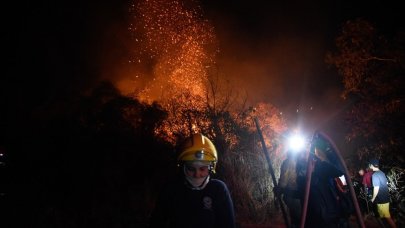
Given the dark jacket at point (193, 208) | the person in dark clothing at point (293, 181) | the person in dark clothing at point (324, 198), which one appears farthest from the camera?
the person in dark clothing at point (293, 181)

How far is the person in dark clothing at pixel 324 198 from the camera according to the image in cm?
383

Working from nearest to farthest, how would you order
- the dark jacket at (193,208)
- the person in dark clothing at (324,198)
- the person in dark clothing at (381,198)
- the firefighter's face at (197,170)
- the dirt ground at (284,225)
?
the dark jacket at (193,208), the firefighter's face at (197,170), the person in dark clothing at (324,198), the person in dark clothing at (381,198), the dirt ground at (284,225)

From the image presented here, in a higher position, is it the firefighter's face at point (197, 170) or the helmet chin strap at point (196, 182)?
the firefighter's face at point (197, 170)

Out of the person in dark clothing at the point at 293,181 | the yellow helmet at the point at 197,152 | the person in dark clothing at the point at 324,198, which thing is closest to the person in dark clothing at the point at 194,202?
the yellow helmet at the point at 197,152

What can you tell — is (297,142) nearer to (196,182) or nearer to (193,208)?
(196,182)

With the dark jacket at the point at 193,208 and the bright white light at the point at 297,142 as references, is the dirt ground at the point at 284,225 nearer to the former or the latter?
the bright white light at the point at 297,142

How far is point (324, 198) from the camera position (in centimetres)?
388

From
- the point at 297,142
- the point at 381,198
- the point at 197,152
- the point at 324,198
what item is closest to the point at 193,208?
the point at 197,152

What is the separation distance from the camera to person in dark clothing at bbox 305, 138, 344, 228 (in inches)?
151

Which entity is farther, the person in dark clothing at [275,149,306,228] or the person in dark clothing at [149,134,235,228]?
the person in dark clothing at [275,149,306,228]

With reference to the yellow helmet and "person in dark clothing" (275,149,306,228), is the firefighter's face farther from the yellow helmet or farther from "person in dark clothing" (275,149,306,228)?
Result: "person in dark clothing" (275,149,306,228)

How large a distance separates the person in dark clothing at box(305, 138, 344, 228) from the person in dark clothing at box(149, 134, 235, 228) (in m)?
1.64

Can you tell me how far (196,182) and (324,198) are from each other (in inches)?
76.7

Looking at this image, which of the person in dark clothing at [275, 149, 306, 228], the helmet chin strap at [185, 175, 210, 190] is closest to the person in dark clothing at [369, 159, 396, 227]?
the person in dark clothing at [275, 149, 306, 228]
